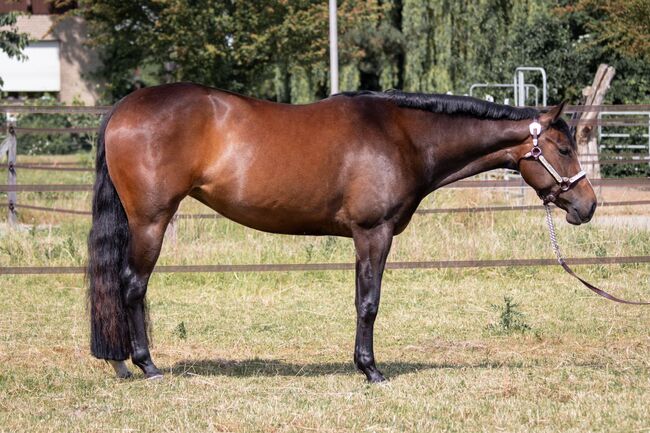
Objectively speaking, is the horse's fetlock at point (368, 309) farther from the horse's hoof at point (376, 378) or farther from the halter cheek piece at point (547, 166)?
the halter cheek piece at point (547, 166)

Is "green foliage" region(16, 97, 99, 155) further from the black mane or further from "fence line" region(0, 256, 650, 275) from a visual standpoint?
the black mane

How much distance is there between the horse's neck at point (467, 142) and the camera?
6008 millimetres

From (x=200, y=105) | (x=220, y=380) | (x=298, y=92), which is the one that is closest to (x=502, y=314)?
(x=220, y=380)

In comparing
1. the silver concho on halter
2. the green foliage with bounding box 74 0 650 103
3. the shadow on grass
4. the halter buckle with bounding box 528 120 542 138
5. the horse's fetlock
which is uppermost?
the halter buckle with bounding box 528 120 542 138

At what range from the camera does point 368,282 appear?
232 inches

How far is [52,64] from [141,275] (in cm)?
2981

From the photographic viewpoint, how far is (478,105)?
19.9 ft

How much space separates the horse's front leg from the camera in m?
5.83

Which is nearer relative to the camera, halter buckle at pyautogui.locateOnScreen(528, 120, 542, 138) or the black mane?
halter buckle at pyautogui.locateOnScreen(528, 120, 542, 138)

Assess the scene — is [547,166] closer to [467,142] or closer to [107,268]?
[467,142]

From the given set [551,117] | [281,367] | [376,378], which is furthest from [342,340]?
[551,117]

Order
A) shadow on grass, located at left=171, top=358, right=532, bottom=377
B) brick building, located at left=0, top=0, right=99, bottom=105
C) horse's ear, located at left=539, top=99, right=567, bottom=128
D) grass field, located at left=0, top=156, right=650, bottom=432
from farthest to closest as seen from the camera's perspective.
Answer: brick building, located at left=0, top=0, right=99, bottom=105
shadow on grass, located at left=171, top=358, right=532, bottom=377
horse's ear, located at left=539, top=99, right=567, bottom=128
grass field, located at left=0, top=156, right=650, bottom=432

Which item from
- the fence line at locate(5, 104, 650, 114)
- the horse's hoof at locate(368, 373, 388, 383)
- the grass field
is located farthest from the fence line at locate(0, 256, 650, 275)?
the horse's hoof at locate(368, 373, 388, 383)

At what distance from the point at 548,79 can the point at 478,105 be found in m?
16.2
